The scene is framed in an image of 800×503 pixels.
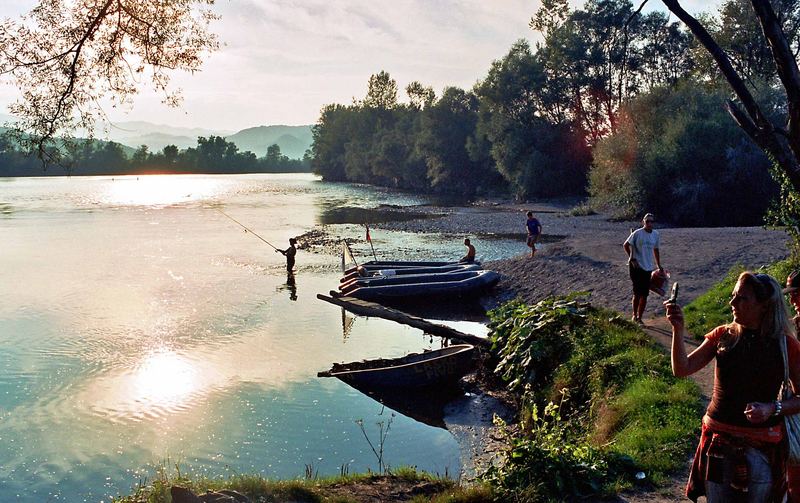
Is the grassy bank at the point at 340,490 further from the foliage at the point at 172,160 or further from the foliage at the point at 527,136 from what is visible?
the foliage at the point at 172,160

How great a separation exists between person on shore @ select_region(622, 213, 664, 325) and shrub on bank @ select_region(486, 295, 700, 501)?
78 cm

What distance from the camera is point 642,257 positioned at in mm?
13375

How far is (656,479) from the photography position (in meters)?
6.96

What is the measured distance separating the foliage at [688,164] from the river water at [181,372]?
13.7 meters

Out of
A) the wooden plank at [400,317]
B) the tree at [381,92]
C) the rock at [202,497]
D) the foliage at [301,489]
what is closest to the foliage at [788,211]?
the wooden plank at [400,317]

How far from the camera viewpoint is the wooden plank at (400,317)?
15918 mm

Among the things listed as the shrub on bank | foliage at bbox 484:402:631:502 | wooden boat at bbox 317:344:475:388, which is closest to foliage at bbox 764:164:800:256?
the shrub on bank

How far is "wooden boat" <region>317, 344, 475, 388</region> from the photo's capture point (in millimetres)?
13773

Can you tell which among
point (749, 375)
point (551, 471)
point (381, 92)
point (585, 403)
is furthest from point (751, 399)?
point (381, 92)

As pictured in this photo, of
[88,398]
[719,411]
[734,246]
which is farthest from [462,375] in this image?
[734,246]

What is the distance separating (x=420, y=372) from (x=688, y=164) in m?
31.7

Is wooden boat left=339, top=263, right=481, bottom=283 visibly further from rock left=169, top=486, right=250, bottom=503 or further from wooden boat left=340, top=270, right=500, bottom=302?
rock left=169, top=486, right=250, bottom=503

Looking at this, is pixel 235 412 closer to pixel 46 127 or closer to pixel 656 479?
pixel 46 127

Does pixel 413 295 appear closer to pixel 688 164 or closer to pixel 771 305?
pixel 771 305
